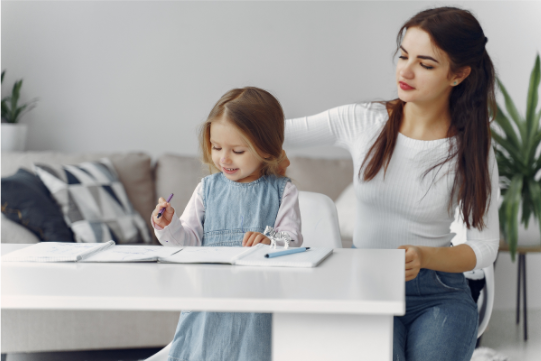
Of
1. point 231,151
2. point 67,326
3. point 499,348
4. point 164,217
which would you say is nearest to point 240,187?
point 231,151

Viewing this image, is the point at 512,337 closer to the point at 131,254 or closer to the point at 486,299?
the point at 486,299

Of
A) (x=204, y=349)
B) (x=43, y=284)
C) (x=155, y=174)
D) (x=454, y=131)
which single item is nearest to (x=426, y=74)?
(x=454, y=131)

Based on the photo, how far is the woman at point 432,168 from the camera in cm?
110

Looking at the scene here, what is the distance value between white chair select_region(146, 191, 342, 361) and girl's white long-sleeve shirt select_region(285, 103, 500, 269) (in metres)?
0.09

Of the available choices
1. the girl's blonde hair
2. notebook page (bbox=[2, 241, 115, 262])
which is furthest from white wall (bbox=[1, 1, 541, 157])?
notebook page (bbox=[2, 241, 115, 262])

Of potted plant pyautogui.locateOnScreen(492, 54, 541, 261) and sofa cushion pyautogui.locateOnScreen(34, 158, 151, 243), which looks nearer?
sofa cushion pyautogui.locateOnScreen(34, 158, 151, 243)

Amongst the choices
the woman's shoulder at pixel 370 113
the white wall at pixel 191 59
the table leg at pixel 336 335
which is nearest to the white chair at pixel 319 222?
the woman's shoulder at pixel 370 113

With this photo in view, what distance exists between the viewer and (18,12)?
273cm

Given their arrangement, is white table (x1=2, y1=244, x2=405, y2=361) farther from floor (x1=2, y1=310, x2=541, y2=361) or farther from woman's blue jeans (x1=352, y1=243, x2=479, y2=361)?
floor (x1=2, y1=310, x2=541, y2=361)

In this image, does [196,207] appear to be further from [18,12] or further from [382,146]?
[18,12]

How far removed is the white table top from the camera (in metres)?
0.56

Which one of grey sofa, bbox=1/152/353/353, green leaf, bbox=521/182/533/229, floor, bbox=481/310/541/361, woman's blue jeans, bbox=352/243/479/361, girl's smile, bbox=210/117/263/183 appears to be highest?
girl's smile, bbox=210/117/263/183

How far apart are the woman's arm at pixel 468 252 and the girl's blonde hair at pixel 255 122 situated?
36 centimetres

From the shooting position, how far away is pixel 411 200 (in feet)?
4.11
